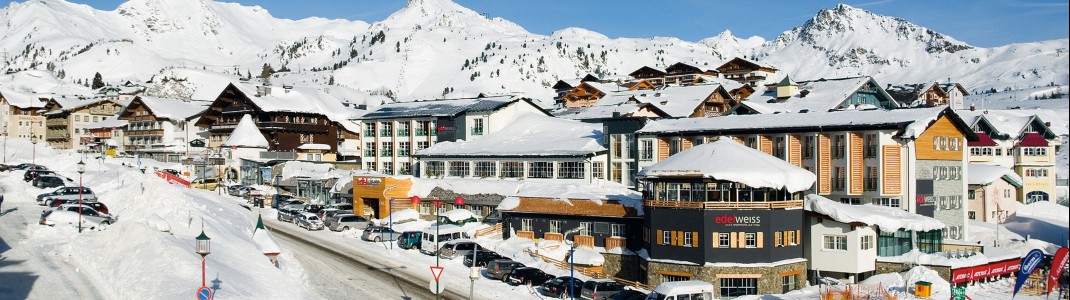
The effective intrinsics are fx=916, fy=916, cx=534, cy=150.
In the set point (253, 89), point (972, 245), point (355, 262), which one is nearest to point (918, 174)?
point (972, 245)

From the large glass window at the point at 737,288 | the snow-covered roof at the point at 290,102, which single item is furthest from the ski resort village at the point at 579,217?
the snow-covered roof at the point at 290,102

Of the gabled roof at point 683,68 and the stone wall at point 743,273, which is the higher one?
the gabled roof at point 683,68

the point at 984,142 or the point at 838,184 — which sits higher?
the point at 984,142

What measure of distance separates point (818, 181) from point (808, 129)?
3.51 m

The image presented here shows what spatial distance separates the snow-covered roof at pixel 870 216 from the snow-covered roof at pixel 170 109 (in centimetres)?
9278

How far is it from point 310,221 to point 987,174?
58703mm

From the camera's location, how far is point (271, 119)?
4419 inches

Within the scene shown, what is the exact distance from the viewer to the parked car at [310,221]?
2628 inches

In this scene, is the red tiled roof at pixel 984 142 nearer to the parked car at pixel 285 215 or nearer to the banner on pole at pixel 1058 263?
the banner on pole at pixel 1058 263

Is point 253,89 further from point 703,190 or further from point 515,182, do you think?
point 703,190

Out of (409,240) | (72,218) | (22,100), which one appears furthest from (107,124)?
(409,240)

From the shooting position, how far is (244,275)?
42250 millimetres

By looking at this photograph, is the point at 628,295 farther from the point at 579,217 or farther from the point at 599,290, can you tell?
the point at 579,217

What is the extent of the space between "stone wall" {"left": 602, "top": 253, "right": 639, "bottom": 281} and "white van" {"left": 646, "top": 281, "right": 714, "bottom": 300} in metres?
10.6
